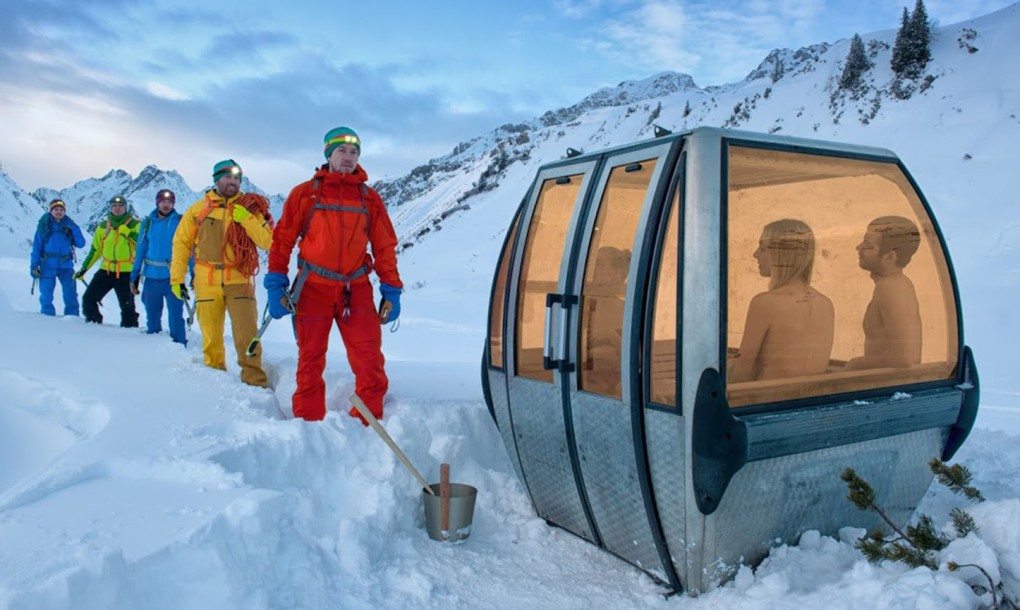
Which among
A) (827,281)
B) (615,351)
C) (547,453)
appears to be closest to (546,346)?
(615,351)

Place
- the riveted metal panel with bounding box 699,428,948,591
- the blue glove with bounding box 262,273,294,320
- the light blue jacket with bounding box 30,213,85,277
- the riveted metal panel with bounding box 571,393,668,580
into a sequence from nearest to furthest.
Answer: the riveted metal panel with bounding box 699,428,948,591 < the riveted metal panel with bounding box 571,393,668,580 < the blue glove with bounding box 262,273,294,320 < the light blue jacket with bounding box 30,213,85,277

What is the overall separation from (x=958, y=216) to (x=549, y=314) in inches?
600

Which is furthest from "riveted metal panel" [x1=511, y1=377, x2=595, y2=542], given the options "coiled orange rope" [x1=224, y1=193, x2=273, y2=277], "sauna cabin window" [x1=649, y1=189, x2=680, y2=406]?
"coiled orange rope" [x1=224, y1=193, x2=273, y2=277]

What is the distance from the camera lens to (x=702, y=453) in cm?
283

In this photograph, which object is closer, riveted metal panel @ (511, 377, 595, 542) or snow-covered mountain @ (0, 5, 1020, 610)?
snow-covered mountain @ (0, 5, 1020, 610)

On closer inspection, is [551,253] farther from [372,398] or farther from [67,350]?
[67,350]

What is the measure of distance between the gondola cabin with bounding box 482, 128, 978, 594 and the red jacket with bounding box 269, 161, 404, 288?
1.70m

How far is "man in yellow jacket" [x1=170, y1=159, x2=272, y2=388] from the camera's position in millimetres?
6090

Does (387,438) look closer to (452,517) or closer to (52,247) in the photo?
(452,517)

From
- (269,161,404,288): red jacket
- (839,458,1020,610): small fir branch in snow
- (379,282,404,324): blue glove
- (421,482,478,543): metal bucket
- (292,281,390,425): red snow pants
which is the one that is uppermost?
(269,161,404,288): red jacket

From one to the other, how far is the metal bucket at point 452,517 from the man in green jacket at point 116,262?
826cm

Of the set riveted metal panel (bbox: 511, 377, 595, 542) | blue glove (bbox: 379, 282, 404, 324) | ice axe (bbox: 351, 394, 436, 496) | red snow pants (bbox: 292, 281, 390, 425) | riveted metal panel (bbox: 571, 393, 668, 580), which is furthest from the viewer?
blue glove (bbox: 379, 282, 404, 324)

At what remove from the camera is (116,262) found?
33.9 feet

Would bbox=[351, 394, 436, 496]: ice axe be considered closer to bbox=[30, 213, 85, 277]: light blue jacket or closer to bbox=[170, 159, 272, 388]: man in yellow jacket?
bbox=[170, 159, 272, 388]: man in yellow jacket
